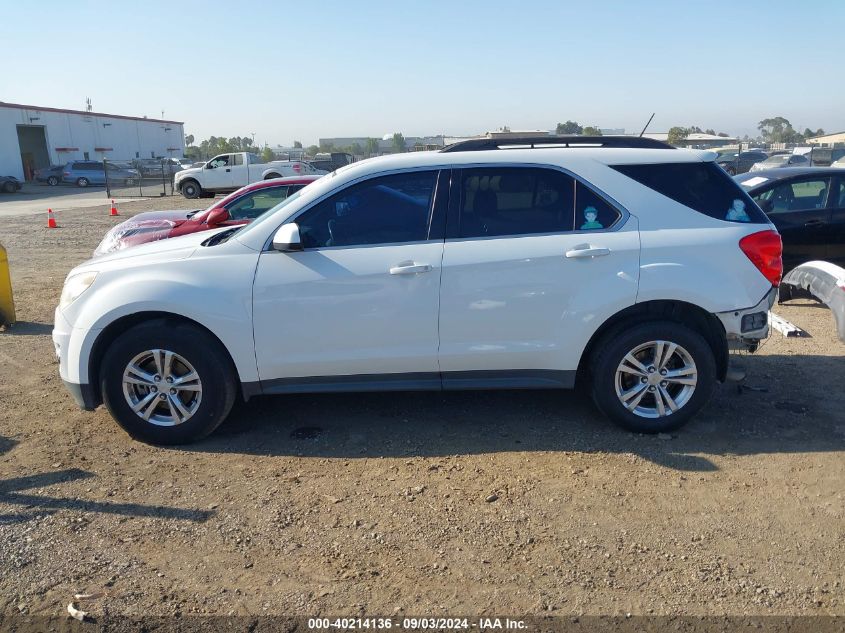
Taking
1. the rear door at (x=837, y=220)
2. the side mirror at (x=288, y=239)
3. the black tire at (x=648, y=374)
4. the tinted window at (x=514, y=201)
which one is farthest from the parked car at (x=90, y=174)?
the black tire at (x=648, y=374)

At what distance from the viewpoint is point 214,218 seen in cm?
927

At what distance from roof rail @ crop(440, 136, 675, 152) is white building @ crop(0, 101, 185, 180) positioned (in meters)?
50.7

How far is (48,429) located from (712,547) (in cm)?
445

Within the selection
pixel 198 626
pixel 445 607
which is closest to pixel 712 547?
pixel 445 607

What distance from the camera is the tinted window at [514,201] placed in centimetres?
469

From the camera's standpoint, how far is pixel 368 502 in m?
4.01

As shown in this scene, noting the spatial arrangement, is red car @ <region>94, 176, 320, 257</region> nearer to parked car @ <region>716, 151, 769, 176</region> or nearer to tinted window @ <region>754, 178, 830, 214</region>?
tinted window @ <region>754, 178, 830, 214</region>

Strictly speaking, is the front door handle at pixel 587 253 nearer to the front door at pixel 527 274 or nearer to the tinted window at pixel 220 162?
the front door at pixel 527 274

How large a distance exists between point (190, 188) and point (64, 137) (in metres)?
30.1

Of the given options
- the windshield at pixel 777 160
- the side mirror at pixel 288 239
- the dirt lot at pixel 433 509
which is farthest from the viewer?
the windshield at pixel 777 160

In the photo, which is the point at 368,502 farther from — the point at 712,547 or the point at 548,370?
the point at 712,547

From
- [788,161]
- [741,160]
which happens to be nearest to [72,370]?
[788,161]

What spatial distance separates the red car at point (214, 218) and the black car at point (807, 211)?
6.05 m

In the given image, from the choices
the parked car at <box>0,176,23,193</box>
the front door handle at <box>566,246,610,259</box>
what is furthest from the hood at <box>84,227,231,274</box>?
the parked car at <box>0,176,23,193</box>
